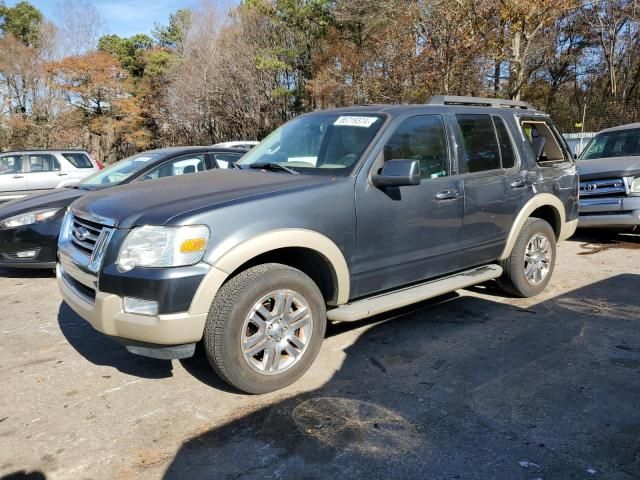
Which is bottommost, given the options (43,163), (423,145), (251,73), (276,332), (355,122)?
(276,332)

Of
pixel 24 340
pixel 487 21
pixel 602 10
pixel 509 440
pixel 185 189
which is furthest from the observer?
pixel 602 10

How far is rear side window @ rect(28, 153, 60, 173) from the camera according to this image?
39.7 ft

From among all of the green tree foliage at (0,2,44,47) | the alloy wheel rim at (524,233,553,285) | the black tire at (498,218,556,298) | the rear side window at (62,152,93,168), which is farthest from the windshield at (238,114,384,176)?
the green tree foliage at (0,2,44,47)

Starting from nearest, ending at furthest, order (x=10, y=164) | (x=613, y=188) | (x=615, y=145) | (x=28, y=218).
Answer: (x=28, y=218) < (x=613, y=188) < (x=615, y=145) < (x=10, y=164)

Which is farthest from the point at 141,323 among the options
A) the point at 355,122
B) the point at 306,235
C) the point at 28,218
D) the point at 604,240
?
the point at 604,240

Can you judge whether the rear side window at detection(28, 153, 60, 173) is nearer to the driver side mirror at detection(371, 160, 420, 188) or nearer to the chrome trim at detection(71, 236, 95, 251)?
the chrome trim at detection(71, 236, 95, 251)

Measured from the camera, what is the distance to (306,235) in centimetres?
351

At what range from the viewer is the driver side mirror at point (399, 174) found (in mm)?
3734

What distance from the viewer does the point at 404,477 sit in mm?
2586

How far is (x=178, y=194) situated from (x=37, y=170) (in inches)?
407

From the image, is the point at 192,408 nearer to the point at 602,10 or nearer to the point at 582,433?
the point at 582,433

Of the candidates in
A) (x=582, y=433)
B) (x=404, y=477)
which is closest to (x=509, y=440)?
(x=582, y=433)

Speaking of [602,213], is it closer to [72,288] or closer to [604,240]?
[604,240]

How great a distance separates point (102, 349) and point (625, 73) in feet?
112
